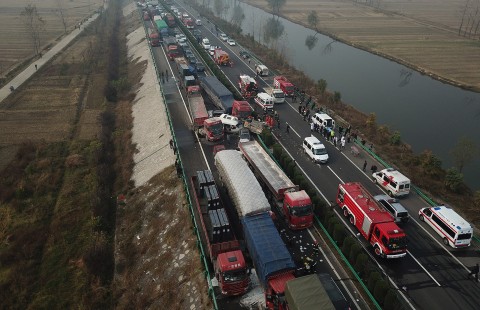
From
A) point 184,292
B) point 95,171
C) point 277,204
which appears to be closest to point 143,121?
point 95,171

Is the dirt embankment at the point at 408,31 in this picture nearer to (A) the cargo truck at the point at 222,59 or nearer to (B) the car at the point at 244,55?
(B) the car at the point at 244,55

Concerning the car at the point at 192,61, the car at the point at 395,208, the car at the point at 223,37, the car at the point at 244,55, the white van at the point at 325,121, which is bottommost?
the car at the point at 395,208

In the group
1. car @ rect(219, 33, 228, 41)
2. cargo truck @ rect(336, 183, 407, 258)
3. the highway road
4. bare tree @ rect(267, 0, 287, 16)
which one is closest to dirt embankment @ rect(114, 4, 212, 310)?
the highway road

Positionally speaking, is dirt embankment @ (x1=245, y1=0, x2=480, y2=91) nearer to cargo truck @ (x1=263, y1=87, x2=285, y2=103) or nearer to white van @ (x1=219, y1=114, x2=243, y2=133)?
cargo truck @ (x1=263, y1=87, x2=285, y2=103)

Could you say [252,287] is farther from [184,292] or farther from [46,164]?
[46,164]

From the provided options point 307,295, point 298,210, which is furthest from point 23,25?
point 307,295

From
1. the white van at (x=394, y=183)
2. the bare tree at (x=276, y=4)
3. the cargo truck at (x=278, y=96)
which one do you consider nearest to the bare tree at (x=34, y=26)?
the cargo truck at (x=278, y=96)
